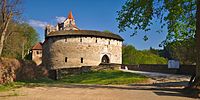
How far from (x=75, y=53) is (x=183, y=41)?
2669cm

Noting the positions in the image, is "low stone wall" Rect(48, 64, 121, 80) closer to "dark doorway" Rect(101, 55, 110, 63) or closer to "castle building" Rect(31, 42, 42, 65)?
"dark doorway" Rect(101, 55, 110, 63)

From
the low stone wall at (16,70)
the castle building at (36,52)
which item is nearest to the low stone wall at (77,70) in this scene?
the low stone wall at (16,70)

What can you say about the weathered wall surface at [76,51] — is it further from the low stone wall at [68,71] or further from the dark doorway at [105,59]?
the low stone wall at [68,71]

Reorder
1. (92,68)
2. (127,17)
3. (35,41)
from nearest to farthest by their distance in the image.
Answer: (127,17)
(92,68)
(35,41)

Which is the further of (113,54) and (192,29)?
(113,54)

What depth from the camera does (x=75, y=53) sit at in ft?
141

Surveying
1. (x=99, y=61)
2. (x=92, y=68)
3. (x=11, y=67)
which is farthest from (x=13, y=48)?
(x=11, y=67)

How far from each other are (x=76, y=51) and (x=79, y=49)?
626 millimetres

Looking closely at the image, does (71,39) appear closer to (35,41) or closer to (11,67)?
(11,67)

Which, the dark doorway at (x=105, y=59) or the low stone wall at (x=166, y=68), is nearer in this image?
the low stone wall at (x=166, y=68)

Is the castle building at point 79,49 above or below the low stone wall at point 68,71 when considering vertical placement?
above

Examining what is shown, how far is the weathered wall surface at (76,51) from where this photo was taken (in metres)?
42.9

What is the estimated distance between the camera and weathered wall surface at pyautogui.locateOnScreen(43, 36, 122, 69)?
42906 millimetres

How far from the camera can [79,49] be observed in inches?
1690
